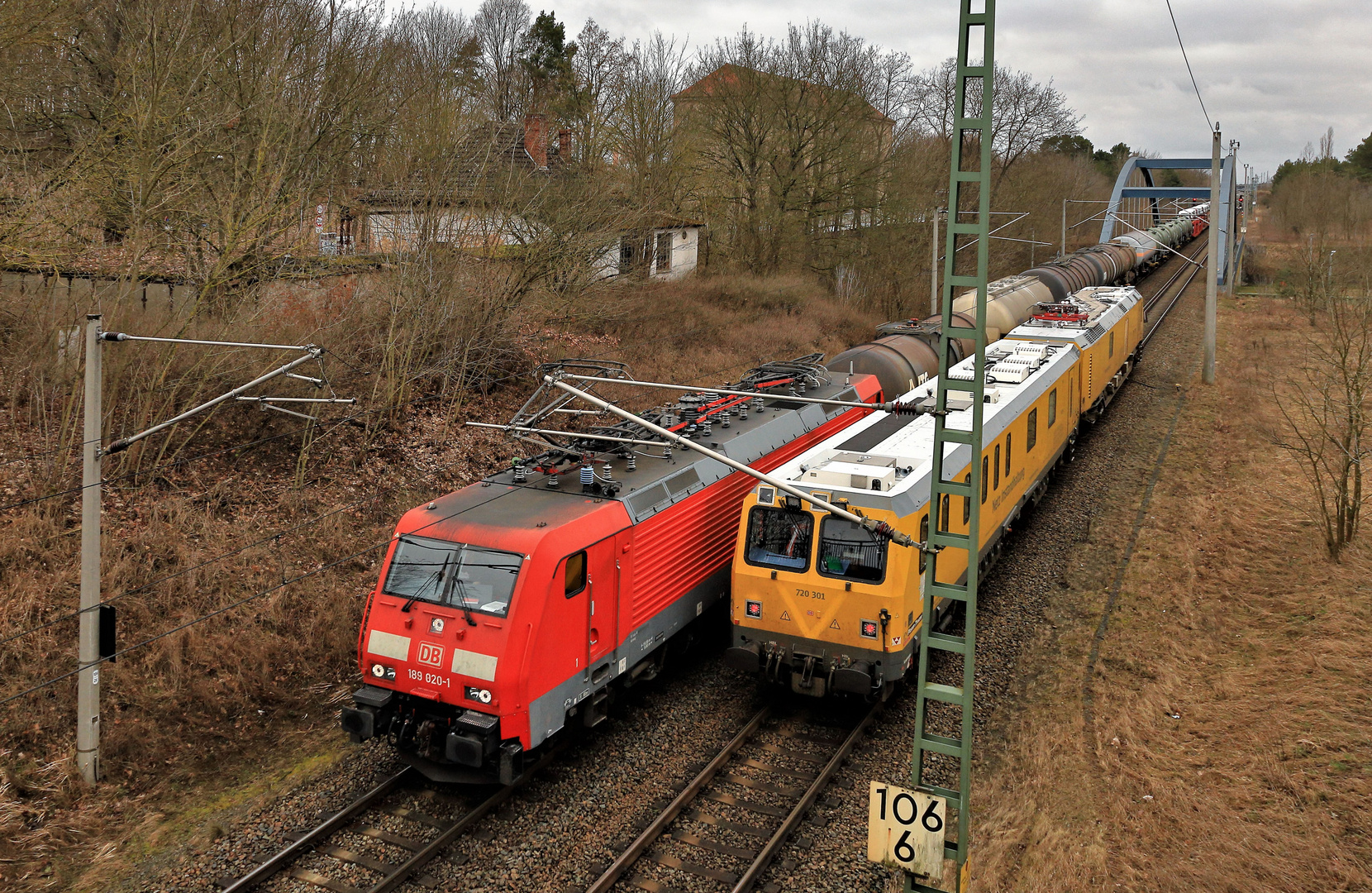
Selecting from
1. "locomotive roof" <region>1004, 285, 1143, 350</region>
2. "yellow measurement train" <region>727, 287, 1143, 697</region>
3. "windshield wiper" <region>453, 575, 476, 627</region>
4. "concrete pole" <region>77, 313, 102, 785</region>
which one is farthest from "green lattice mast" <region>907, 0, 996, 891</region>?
"locomotive roof" <region>1004, 285, 1143, 350</region>

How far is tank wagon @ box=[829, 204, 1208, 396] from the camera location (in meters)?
19.2

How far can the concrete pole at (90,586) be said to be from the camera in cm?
938

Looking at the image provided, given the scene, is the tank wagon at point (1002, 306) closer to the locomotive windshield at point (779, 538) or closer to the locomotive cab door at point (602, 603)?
the locomotive windshield at point (779, 538)

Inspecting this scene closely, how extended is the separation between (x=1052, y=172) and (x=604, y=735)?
57347 mm

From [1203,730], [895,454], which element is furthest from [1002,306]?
[1203,730]

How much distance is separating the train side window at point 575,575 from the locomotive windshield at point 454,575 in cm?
51

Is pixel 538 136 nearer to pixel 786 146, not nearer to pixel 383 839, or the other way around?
pixel 786 146

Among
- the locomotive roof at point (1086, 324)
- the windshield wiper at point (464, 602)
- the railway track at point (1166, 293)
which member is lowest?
the windshield wiper at point (464, 602)

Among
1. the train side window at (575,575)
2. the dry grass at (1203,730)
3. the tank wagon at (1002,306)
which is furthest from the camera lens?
the tank wagon at (1002,306)

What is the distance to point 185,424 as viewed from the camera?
16.1 meters

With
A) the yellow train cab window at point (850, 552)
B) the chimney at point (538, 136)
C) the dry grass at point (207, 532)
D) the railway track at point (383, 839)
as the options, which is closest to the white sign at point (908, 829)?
the yellow train cab window at point (850, 552)

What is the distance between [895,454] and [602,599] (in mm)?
4134

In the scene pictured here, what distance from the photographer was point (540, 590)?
912 centimetres

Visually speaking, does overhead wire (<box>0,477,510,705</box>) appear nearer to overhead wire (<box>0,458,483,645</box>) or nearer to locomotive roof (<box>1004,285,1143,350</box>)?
overhead wire (<box>0,458,483,645</box>)
